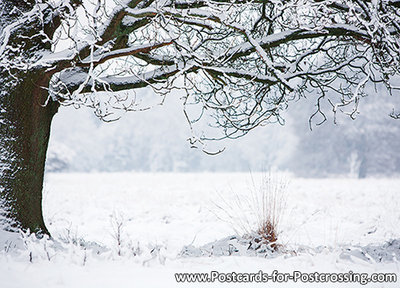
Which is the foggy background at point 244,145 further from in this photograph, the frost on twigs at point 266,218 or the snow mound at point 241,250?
the snow mound at point 241,250

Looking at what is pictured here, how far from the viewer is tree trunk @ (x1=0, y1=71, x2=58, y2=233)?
437cm

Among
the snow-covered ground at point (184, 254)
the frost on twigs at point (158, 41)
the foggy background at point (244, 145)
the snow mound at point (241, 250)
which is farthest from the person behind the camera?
the foggy background at point (244, 145)

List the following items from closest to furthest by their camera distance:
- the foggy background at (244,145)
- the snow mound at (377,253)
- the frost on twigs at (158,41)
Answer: the frost on twigs at (158,41) < the snow mound at (377,253) < the foggy background at (244,145)

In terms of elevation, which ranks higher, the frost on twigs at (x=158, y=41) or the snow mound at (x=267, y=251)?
the frost on twigs at (x=158, y=41)

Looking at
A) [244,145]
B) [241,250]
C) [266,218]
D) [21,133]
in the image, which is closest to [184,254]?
[241,250]

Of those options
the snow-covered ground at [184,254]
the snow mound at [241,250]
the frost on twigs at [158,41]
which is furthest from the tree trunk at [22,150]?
the snow mound at [241,250]

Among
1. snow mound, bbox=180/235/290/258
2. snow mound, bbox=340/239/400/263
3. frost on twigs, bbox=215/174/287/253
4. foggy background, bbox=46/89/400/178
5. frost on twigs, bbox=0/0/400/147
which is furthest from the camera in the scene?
foggy background, bbox=46/89/400/178

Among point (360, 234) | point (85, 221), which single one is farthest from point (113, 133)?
point (360, 234)

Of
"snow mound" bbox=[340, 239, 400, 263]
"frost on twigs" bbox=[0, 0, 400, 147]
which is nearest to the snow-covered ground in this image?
"snow mound" bbox=[340, 239, 400, 263]

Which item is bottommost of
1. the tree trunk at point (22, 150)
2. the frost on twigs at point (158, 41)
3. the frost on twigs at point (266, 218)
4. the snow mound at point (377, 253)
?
the snow mound at point (377, 253)

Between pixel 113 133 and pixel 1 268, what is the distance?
167 feet

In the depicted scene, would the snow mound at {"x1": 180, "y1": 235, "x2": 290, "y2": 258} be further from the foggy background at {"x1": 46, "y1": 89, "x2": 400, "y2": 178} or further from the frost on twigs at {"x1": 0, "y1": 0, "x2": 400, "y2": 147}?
the foggy background at {"x1": 46, "y1": 89, "x2": 400, "y2": 178}

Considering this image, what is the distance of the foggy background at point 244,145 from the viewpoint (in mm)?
34594

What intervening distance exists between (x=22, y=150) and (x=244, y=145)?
155 ft
